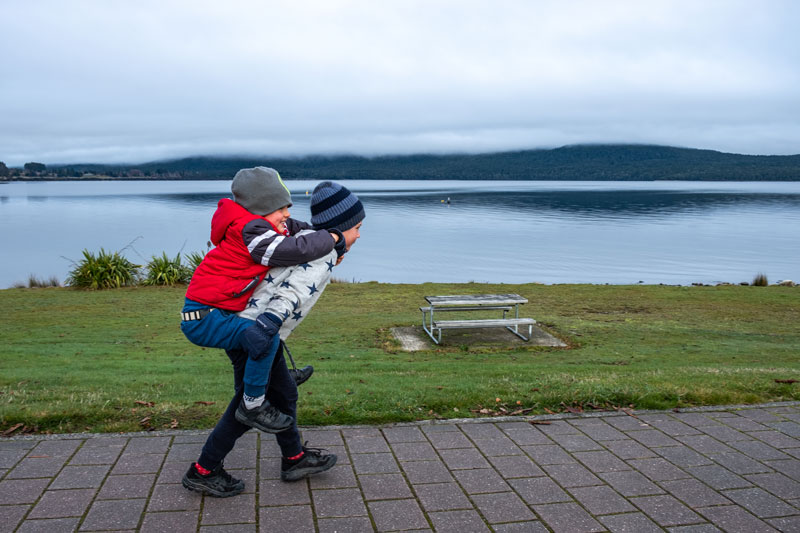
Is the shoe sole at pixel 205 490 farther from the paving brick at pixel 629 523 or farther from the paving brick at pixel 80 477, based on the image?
the paving brick at pixel 629 523

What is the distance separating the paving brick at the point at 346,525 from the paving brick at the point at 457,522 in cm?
33

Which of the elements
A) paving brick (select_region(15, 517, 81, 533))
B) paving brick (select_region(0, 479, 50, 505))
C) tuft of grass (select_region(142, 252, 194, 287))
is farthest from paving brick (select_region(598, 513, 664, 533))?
tuft of grass (select_region(142, 252, 194, 287))

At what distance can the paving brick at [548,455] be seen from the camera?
156 inches

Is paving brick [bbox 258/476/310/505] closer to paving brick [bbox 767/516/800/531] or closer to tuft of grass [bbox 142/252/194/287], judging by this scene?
paving brick [bbox 767/516/800/531]

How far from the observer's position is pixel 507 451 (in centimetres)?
410

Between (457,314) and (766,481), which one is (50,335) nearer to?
(457,314)

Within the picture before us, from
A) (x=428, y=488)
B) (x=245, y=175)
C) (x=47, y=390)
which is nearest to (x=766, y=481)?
(x=428, y=488)

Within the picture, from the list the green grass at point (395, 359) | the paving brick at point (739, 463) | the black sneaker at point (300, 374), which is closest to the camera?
the black sneaker at point (300, 374)

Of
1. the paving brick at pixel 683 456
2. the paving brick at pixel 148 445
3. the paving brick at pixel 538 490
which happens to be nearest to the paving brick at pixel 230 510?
the paving brick at pixel 148 445

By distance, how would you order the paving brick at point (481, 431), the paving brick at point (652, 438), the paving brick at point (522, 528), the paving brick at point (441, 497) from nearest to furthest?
the paving brick at point (522, 528), the paving brick at point (441, 497), the paving brick at point (652, 438), the paving brick at point (481, 431)

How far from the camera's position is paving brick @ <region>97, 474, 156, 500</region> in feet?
11.1

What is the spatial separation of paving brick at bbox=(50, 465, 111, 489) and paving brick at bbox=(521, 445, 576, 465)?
8.17 ft

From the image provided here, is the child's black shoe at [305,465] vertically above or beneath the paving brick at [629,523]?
above

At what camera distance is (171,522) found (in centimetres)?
314
